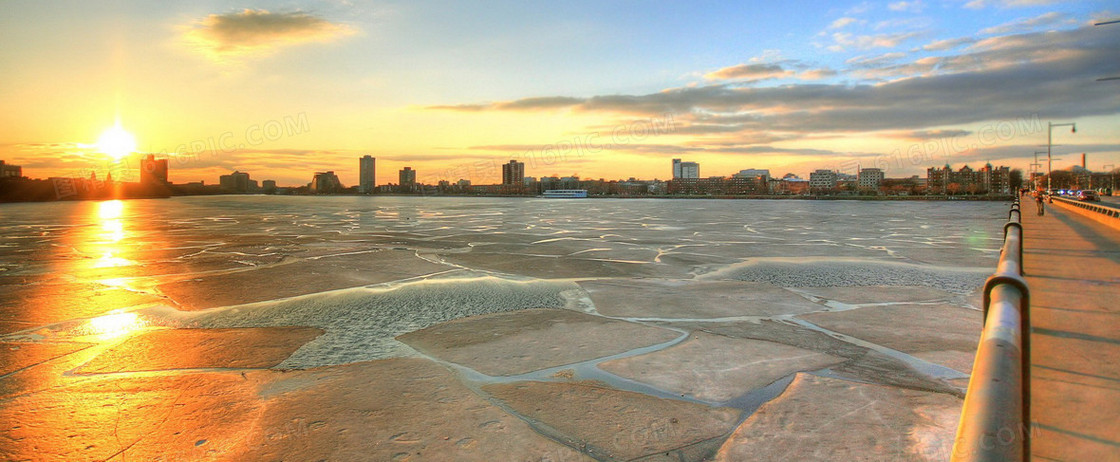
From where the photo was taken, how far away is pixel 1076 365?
347cm

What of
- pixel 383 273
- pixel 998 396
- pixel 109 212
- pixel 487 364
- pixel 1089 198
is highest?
pixel 1089 198

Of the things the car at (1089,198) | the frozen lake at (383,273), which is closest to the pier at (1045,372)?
the frozen lake at (383,273)

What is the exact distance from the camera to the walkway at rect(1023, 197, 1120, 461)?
2496 millimetres

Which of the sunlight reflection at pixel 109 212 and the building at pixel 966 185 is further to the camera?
the building at pixel 966 185

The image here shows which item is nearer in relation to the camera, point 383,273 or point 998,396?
point 998,396

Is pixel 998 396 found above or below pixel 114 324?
above

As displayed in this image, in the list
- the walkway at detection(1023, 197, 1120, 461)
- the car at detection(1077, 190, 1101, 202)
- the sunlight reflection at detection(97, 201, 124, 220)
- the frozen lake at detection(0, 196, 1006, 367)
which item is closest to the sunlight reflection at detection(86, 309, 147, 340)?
the frozen lake at detection(0, 196, 1006, 367)

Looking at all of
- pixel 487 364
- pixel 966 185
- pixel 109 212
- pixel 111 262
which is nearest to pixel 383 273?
pixel 487 364

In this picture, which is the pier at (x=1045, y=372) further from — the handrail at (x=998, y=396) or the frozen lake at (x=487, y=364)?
the frozen lake at (x=487, y=364)

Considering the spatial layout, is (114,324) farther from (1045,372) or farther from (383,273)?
(1045,372)

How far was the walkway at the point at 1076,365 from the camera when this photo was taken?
8.19 feet

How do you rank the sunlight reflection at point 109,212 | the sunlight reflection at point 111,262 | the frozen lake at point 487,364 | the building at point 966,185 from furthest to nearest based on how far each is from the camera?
the building at point 966,185 → the sunlight reflection at point 109,212 → the sunlight reflection at point 111,262 → the frozen lake at point 487,364

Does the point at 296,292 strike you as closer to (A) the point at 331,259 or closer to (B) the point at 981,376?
(A) the point at 331,259

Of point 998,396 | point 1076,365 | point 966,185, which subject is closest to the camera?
point 998,396
